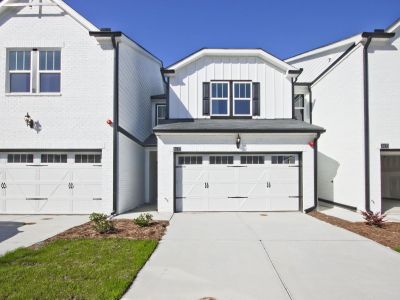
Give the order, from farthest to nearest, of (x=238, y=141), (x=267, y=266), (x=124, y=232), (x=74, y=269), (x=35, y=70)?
1. (x=238, y=141)
2. (x=35, y=70)
3. (x=124, y=232)
4. (x=267, y=266)
5. (x=74, y=269)

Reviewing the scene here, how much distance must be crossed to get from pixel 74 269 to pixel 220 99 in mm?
10186

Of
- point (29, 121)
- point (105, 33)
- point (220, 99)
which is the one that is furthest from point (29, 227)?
point (220, 99)

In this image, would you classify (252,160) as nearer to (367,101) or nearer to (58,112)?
(367,101)

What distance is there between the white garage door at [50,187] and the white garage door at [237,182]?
3.54 meters

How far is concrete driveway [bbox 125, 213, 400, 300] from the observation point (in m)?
4.42

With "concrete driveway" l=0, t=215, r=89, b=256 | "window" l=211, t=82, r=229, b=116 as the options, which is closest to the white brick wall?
"concrete driveway" l=0, t=215, r=89, b=256

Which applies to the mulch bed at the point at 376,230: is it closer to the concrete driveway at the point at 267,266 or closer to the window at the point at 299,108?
the concrete driveway at the point at 267,266

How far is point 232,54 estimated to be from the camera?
13.7 metres

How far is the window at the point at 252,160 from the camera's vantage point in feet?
40.1

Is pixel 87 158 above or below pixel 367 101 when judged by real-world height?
below

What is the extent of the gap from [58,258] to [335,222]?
27.8 ft

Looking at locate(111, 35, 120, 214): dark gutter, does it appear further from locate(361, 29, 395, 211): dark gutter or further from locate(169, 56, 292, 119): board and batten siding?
locate(361, 29, 395, 211): dark gutter

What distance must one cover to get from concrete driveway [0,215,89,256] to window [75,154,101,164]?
219 cm

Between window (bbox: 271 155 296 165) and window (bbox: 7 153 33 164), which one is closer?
window (bbox: 7 153 33 164)
